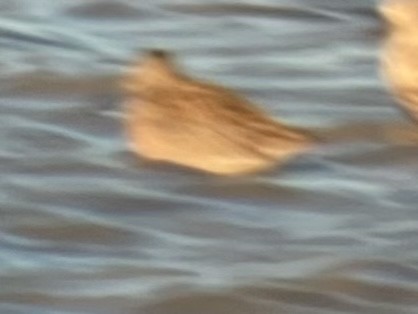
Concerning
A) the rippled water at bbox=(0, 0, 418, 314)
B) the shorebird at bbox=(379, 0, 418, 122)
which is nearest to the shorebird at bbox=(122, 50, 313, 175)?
the rippled water at bbox=(0, 0, 418, 314)

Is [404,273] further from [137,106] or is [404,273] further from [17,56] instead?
[17,56]

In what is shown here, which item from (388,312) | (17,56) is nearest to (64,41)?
(17,56)

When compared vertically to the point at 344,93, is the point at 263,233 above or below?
below

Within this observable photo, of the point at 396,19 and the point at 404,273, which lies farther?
the point at 396,19

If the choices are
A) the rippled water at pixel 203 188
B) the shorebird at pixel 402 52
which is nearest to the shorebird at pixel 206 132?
the rippled water at pixel 203 188

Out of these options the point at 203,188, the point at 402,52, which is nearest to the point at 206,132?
the point at 203,188

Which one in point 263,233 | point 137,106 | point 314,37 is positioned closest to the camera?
point 263,233

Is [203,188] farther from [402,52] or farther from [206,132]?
[402,52]
